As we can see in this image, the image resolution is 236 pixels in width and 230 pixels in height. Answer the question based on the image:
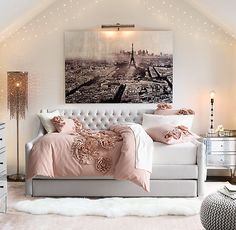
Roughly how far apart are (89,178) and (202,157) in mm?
1296

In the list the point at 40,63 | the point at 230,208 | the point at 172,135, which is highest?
the point at 40,63

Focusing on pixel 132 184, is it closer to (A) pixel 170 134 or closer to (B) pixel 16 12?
(A) pixel 170 134

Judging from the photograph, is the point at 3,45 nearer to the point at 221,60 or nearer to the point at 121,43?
the point at 121,43

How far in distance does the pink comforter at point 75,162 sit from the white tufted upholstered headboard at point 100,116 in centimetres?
143

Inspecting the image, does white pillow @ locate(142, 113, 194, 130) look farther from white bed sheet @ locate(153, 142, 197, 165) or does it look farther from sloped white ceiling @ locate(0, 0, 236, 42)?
sloped white ceiling @ locate(0, 0, 236, 42)

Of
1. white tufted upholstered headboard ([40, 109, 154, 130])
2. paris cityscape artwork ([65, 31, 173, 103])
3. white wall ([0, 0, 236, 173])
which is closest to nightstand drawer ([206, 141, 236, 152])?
white wall ([0, 0, 236, 173])

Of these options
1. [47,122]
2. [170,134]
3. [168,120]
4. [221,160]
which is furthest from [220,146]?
[47,122]

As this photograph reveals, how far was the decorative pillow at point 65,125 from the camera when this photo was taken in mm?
6138

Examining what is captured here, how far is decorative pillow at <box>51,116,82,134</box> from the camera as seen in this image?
6.14m

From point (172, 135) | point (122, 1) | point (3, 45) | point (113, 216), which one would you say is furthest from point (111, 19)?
point (113, 216)

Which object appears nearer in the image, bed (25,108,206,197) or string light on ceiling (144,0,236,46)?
bed (25,108,206,197)

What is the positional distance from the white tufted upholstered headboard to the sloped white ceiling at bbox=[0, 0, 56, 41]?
4.42ft

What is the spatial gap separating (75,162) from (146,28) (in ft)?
8.14

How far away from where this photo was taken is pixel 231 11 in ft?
18.2
